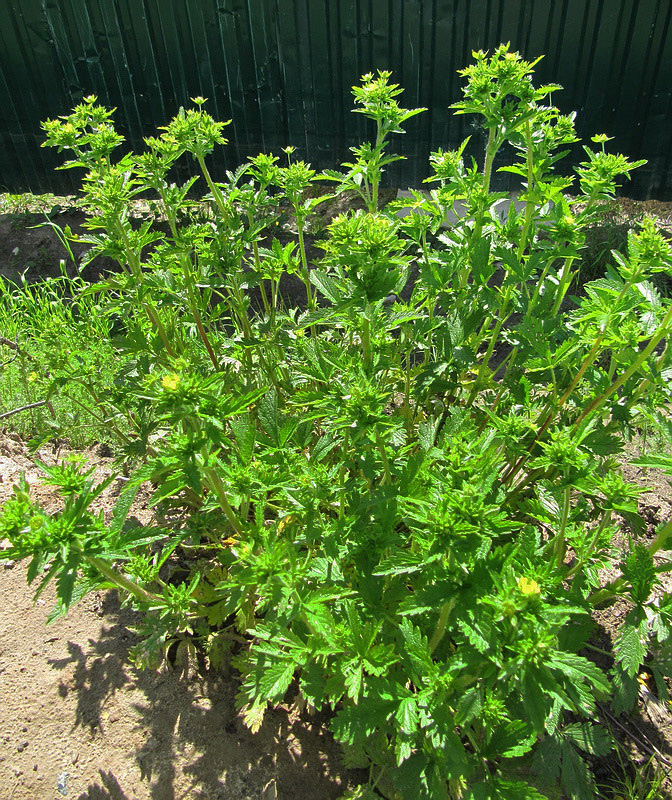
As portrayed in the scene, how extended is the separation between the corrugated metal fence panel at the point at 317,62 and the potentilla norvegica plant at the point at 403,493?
421 cm

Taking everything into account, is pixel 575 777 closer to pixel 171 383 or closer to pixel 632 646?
pixel 632 646

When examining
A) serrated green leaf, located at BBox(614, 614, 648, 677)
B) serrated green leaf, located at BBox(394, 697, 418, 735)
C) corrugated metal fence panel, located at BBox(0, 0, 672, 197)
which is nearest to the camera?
serrated green leaf, located at BBox(394, 697, 418, 735)

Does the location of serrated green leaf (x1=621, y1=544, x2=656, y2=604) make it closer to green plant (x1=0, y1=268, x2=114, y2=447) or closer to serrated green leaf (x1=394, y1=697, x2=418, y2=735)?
serrated green leaf (x1=394, y1=697, x2=418, y2=735)

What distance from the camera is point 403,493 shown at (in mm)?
1867

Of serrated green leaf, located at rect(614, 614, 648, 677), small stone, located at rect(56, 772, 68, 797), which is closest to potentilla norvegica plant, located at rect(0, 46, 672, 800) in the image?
serrated green leaf, located at rect(614, 614, 648, 677)

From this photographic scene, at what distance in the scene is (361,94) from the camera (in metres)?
2.45

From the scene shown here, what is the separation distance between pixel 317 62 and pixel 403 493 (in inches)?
226

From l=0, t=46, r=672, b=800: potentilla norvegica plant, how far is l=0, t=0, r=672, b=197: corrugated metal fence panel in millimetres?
4209

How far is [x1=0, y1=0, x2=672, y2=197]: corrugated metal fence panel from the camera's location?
5.79 metres

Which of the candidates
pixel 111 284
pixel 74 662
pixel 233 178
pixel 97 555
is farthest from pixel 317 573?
pixel 233 178

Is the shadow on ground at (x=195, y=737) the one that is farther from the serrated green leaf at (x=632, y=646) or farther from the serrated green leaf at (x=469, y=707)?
the serrated green leaf at (x=632, y=646)

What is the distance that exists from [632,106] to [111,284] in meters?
5.88

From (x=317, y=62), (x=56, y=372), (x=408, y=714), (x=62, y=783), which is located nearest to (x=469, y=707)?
(x=408, y=714)

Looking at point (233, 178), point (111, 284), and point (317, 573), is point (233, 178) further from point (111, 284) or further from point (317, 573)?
point (317, 573)
